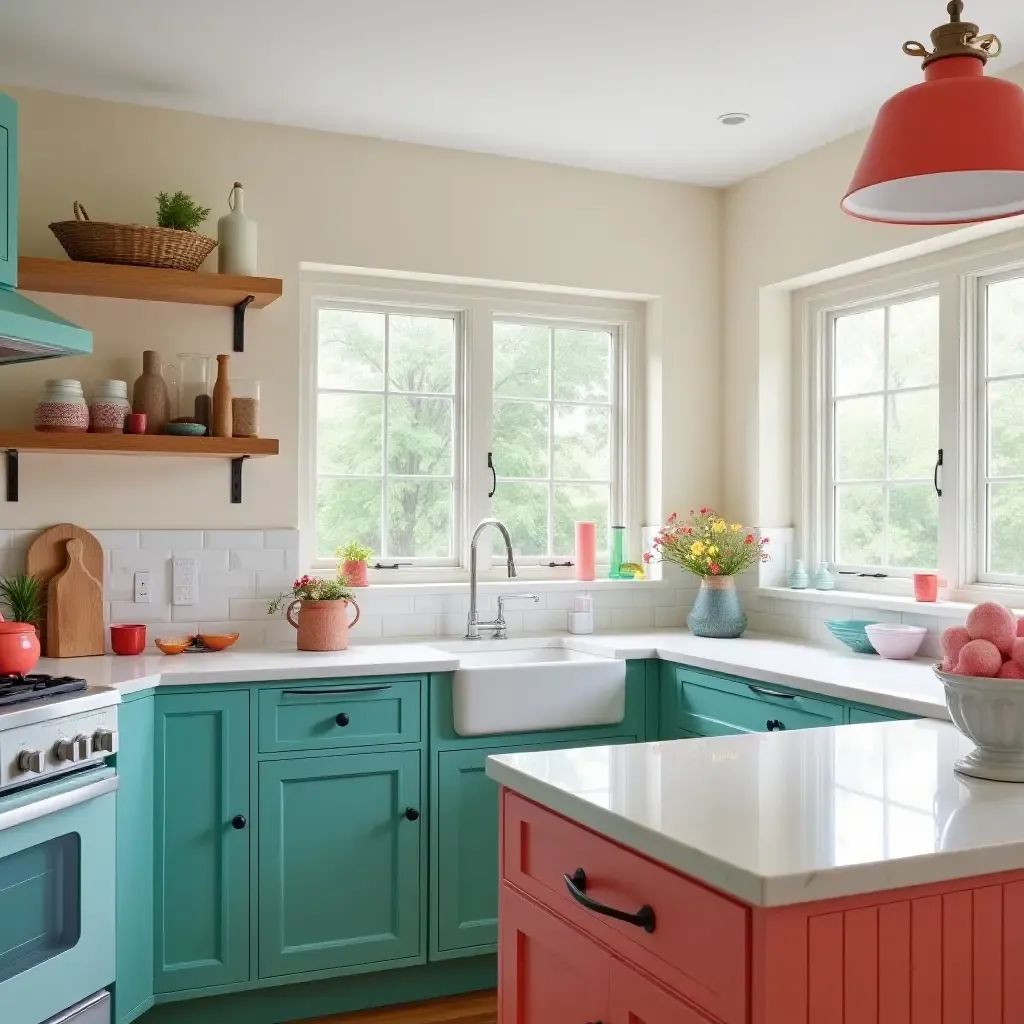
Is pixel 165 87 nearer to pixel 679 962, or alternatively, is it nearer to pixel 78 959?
pixel 78 959

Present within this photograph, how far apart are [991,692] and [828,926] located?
617 millimetres

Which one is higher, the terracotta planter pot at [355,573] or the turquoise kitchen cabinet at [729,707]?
the terracotta planter pot at [355,573]

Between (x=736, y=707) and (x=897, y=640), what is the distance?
0.56 meters

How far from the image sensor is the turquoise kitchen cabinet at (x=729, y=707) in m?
3.01

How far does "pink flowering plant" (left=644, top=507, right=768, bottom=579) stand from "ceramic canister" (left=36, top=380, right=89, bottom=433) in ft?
6.55

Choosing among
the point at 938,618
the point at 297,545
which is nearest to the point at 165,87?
the point at 297,545

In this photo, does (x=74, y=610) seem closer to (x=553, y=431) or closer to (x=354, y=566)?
(x=354, y=566)

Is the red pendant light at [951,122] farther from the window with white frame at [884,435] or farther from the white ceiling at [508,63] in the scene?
the window with white frame at [884,435]

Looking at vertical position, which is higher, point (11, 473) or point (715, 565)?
point (11, 473)

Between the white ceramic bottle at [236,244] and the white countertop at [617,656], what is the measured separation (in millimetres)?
1198

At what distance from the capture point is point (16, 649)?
2812 mm

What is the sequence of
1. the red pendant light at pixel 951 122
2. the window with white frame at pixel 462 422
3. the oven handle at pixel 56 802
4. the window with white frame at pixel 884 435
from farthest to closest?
1. the window with white frame at pixel 462 422
2. the window with white frame at pixel 884 435
3. the oven handle at pixel 56 802
4. the red pendant light at pixel 951 122

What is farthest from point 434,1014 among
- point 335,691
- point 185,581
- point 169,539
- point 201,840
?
point 169,539

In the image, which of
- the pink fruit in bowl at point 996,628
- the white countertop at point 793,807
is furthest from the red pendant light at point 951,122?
the white countertop at point 793,807
